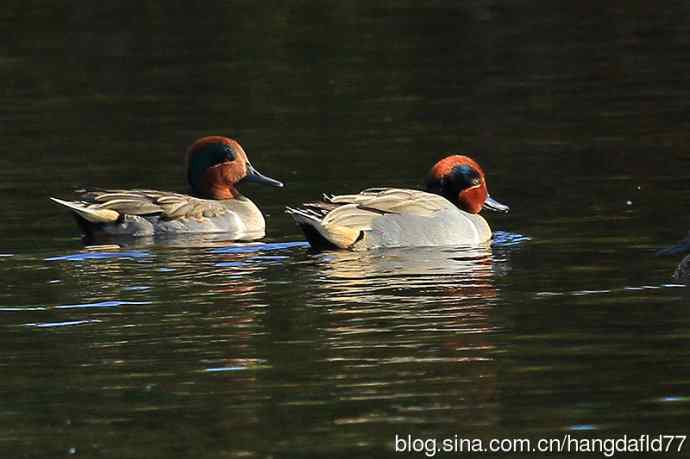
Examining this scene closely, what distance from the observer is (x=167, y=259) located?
1580cm

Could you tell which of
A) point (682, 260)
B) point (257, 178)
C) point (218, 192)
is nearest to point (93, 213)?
point (218, 192)

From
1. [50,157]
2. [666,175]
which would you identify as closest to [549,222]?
[666,175]

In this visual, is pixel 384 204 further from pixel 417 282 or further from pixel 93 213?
pixel 93 213

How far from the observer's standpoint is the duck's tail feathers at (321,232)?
15664mm

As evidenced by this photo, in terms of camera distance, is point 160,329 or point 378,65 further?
point 378,65

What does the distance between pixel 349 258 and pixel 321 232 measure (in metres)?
0.31

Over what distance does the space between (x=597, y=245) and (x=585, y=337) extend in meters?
3.62

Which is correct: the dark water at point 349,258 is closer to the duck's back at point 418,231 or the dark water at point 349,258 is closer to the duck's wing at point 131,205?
the duck's back at point 418,231

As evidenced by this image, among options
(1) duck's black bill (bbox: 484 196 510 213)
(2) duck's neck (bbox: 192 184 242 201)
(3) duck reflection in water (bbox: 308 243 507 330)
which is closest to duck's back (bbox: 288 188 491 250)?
(3) duck reflection in water (bbox: 308 243 507 330)

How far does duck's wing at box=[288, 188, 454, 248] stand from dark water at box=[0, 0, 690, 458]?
28 cm

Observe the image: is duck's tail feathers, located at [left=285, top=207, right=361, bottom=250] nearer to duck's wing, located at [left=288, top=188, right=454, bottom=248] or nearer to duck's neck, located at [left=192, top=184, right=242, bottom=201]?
duck's wing, located at [left=288, top=188, right=454, bottom=248]

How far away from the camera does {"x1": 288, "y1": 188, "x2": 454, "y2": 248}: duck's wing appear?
1572cm

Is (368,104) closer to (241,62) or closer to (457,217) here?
(241,62)

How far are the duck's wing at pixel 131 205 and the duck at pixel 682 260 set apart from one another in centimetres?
440
